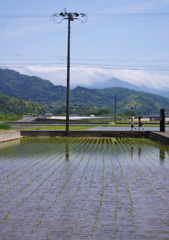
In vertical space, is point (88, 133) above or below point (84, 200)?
above

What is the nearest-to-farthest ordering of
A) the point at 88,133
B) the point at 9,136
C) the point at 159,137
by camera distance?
the point at 159,137 → the point at 9,136 → the point at 88,133

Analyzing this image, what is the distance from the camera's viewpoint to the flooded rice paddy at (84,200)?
818 centimetres

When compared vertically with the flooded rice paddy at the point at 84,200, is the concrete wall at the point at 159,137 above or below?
above

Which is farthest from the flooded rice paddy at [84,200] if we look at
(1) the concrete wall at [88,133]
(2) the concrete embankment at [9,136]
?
(1) the concrete wall at [88,133]

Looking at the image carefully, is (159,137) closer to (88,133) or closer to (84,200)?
(88,133)

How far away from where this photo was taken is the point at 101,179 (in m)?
14.4

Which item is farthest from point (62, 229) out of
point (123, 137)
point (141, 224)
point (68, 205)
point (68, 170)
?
point (123, 137)

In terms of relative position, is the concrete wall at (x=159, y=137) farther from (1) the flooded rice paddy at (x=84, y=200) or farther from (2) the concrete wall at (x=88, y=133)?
(1) the flooded rice paddy at (x=84, y=200)

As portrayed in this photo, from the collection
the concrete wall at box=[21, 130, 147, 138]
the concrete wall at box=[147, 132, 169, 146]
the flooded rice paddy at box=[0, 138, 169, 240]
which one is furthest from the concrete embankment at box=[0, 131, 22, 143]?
the flooded rice paddy at box=[0, 138, 169, 240]

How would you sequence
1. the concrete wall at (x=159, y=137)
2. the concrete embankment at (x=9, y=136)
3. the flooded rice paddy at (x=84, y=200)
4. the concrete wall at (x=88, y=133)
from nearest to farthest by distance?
the flooded rice paddy at (x=84, y=200), the concrete wall at (x=159, y=137), the concrete embankment at (x=9, y=136), the concrete wall at (x=88, y=133)

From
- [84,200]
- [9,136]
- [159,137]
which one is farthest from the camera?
[9,136]

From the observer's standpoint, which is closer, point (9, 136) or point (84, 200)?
point (84, 200)

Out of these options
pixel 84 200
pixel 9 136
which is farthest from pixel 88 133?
pixel 84 200

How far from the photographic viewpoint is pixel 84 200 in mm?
10930
